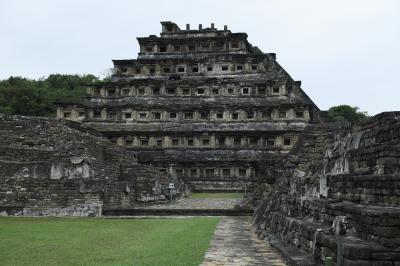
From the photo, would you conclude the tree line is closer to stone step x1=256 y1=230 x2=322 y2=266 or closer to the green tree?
the green tree

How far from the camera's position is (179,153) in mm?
44625

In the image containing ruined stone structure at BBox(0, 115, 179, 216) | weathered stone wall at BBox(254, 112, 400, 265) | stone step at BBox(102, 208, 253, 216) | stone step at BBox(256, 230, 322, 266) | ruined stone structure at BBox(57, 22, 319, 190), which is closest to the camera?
weathered stone wall at BBox(254, 112, 400, 265)

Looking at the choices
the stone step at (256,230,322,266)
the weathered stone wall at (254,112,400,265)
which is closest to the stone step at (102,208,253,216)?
the weathered stone wall at (254,112,400,265)

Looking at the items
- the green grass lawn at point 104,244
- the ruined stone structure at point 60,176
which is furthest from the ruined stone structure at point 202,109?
the green grass lawn at point 104,244

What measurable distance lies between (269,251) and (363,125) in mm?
3593

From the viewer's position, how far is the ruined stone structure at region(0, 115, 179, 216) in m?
20.5

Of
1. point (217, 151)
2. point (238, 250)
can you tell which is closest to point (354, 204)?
point (238, 250)

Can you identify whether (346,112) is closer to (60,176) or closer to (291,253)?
(60,176)

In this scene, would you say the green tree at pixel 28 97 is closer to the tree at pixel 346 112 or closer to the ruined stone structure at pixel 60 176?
the ruined stone structure at pixel 60 176

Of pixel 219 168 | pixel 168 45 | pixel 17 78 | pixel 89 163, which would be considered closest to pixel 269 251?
pixel 89 163

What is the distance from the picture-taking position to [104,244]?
1147cm

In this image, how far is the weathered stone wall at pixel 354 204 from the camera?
593 cm

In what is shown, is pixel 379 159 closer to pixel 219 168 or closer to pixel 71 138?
pixel 71 138

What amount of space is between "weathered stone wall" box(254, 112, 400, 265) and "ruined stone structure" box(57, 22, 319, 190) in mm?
29060
